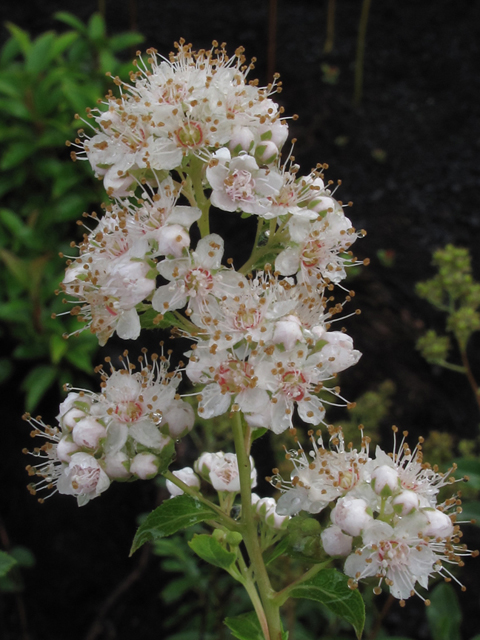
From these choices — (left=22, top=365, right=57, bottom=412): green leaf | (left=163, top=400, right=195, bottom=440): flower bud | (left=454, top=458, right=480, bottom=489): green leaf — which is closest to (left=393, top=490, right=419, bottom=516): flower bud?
(left=163, top=400, right=195, bottom=440): flower bud

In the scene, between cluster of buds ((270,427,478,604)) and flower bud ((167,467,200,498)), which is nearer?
cluster of buds ((270,427,478,604))

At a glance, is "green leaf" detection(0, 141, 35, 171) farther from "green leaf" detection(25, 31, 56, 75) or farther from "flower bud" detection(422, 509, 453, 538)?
"flower bud" detection(422, 509, 453, 538)

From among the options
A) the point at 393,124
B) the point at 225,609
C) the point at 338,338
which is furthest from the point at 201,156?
the point at 393,124

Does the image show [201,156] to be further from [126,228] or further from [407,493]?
[407,493]

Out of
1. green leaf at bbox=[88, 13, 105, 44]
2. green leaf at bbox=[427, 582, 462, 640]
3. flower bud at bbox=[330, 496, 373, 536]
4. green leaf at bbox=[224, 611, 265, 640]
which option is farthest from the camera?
green leaf at bbox=[88, 13, 105, 44]

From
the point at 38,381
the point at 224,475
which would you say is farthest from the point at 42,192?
the point at 224,475

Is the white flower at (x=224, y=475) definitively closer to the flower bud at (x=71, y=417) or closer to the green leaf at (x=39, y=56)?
the flower bud at (x=71, y=417)

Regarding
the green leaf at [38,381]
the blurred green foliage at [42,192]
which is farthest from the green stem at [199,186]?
the green leaf at [38,381]
